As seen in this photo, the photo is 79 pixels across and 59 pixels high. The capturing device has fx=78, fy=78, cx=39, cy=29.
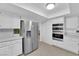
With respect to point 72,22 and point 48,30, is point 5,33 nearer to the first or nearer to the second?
point 72,22

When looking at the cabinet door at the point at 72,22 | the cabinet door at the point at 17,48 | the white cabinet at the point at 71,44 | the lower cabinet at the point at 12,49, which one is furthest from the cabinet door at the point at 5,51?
the cabinet door at the point at 72,22

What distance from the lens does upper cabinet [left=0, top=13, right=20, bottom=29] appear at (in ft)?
8.68

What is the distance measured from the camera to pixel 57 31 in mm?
4777

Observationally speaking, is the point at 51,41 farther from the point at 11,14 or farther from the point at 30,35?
the point at 11,14

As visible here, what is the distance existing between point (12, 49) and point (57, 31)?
2.92 meters

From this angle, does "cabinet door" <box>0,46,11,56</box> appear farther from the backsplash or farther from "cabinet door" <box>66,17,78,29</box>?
"cabinet door" <box>66,17,78,29</box>

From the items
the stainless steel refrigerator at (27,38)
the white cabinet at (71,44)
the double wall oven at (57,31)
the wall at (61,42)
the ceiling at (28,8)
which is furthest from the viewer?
the double wall oven at (57,31)

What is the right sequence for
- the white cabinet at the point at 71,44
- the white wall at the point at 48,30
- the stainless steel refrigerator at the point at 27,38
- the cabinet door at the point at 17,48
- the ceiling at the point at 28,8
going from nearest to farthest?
the ceiling at the point at 28,8, the cabinet door at the point at 17,48, the stainless steel refrigerator at the point at 27,38, the white cabinet at the point at 71,44, the white wall at the point at 48,30

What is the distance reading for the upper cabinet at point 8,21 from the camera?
104 inches

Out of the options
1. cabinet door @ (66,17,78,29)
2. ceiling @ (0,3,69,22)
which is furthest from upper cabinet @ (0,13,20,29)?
cabinet door @ (66,17,78,29)

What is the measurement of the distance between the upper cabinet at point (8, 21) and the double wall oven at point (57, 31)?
243 cm

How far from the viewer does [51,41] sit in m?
5.38

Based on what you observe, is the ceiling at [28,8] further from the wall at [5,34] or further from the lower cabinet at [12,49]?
the lower cabinet at [12,49]

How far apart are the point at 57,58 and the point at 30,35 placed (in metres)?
3.06
